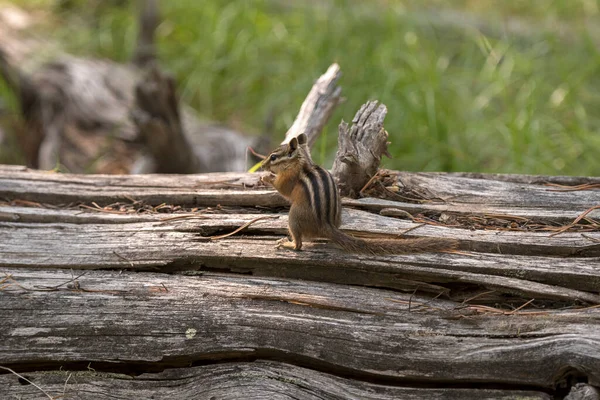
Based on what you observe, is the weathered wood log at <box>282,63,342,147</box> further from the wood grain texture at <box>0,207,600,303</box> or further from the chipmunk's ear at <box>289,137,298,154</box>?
the wood grain texture at <box>0,207,600,303</box>

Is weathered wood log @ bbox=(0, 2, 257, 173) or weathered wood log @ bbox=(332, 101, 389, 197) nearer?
weathered wood log @ bbox=(332, 101, 389, 197)

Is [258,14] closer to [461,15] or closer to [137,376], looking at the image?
[461,15]

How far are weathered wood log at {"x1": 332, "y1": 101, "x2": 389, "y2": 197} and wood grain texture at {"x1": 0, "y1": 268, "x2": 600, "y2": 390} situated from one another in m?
0.62

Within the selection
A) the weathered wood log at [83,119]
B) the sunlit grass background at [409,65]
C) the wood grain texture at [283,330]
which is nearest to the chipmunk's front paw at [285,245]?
the wood grain texture at [283,330]

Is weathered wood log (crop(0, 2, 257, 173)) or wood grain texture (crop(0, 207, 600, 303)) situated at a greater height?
weathered wood log (crop(0, 2, 257, 173))

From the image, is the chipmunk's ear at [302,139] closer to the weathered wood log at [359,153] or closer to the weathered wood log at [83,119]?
the weathered wood log at [359,153]

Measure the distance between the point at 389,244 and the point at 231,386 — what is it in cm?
84

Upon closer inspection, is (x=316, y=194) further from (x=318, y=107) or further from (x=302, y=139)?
(x=318, y=107)

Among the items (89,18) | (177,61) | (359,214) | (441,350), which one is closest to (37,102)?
(177,61)

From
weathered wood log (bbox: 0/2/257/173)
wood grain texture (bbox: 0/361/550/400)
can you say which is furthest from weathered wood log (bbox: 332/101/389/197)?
weathered wood log (bbox: 0/2/257/173)

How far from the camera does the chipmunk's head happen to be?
2908 millimetres

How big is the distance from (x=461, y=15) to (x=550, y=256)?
5.73m

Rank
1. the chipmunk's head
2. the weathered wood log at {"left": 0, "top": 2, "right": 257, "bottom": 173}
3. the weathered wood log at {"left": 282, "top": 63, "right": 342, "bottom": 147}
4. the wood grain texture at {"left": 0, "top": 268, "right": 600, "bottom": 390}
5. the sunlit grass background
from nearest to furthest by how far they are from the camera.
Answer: the wood grain texture at {"left": 0, "top": 268, "right": 600, "bottom": 390}
the chipmunk's head
the weathered wood log at {"left": 282, "top": 63, "right": 342, "bottom": 147}
the sunlit grass background
the weathered wood log at {"left": 0, "top": 2, "right": 257, "bottom": 173}

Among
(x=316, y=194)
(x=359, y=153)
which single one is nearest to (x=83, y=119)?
(x=359, y=153)
